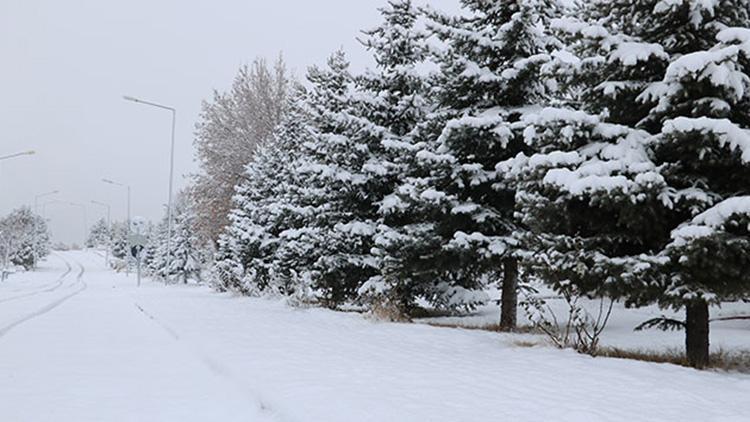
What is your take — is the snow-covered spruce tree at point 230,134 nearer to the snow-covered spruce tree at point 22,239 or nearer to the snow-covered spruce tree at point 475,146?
the snow-covered spruce tree at point 475,146

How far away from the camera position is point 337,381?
6.36m

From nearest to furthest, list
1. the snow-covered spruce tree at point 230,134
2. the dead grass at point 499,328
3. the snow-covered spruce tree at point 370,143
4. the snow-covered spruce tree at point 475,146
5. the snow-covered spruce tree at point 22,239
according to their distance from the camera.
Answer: the snow-covered spruce tree at point 475,146 → the dead grass at point 499,328 → the snow-covered spruce tree at point 370,143 → the snow-covered spruce tree at point 230,134 → the snow-covered spruce tree at point 22,239

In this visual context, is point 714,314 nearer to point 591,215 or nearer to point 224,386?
point 591,215

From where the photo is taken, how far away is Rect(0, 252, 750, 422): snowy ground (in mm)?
5199

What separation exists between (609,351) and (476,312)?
7329 mm

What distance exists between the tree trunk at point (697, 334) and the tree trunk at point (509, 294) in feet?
13.7

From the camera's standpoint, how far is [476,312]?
15.9 metres

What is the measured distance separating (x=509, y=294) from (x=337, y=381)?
6.33 m

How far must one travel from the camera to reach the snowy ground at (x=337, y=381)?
5199mm

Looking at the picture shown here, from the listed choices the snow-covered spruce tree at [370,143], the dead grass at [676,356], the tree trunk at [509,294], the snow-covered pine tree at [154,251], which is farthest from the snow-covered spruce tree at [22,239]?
the dead grass at [676,356]

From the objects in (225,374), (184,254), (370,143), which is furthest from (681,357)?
(184,254)

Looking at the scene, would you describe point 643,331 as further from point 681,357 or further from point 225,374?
point 225,374

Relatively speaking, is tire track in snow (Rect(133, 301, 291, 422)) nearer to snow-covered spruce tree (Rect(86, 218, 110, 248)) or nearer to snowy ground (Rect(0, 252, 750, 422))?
snowy ground (Rect(0, 252, 750, 422))

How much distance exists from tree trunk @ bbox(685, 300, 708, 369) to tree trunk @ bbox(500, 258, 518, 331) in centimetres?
418
